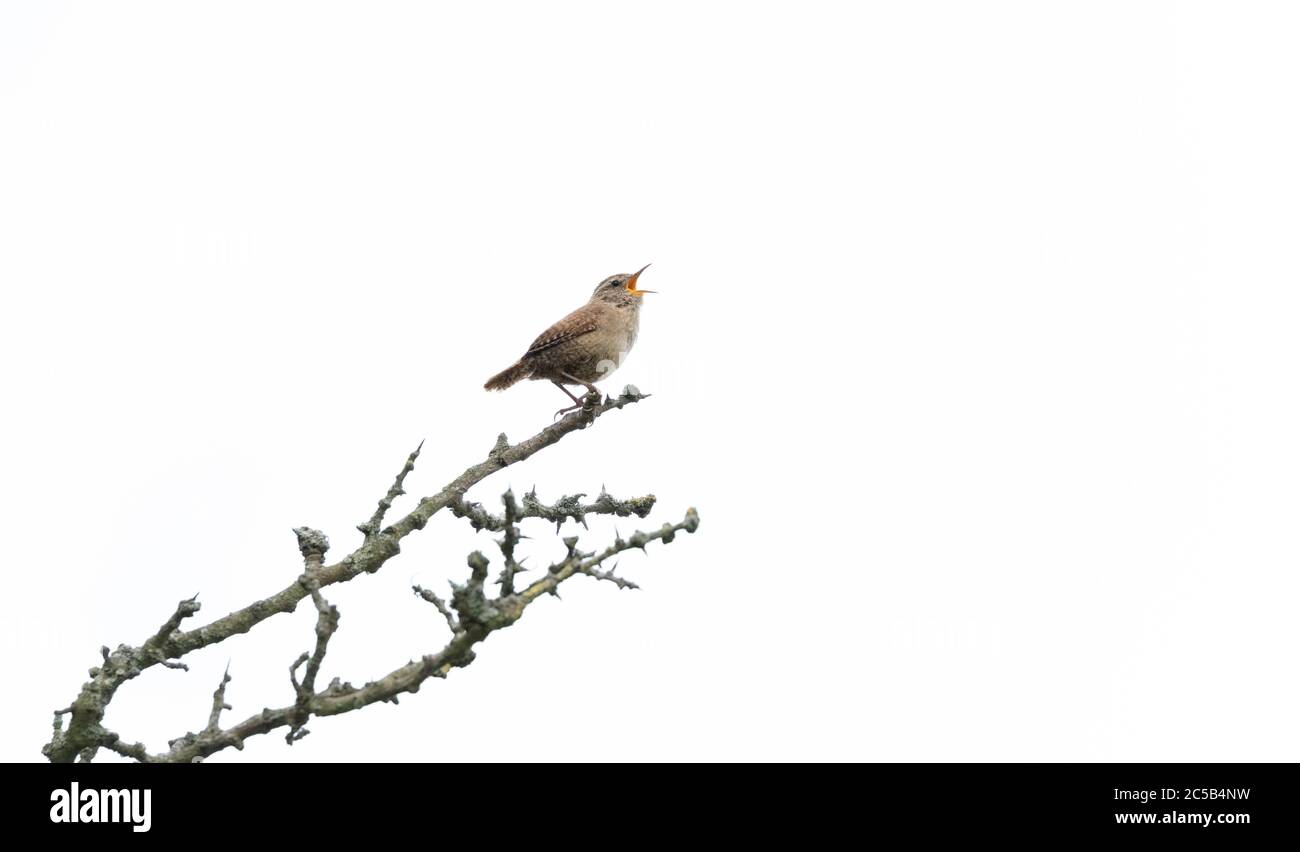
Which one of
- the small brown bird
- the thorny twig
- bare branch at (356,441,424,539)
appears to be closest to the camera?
the thorny twig

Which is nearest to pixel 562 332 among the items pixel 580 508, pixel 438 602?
pixel 580 508

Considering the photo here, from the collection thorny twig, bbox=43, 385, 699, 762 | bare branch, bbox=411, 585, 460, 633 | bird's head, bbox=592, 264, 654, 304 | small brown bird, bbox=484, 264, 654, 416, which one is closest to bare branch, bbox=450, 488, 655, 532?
thorny twig, bbox=43, 385, 699, 762

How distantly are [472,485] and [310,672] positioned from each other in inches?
56.7

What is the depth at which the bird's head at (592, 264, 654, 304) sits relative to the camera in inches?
360

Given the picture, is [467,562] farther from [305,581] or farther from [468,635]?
[305,581]

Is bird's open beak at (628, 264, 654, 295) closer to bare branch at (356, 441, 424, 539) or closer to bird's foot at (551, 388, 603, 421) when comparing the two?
bird's foot at (551, 388, 603, 421)

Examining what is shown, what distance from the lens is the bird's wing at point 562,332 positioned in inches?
310

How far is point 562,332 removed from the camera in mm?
7930

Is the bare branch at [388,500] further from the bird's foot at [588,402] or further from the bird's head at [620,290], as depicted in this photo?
the bird's head at [620,290]

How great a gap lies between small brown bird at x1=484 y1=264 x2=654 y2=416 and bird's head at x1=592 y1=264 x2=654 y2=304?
20.5 inches

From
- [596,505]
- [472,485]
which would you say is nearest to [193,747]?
[472,485]

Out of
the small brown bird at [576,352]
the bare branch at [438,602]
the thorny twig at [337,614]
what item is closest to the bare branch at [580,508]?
the thorny twig at [337,614]
